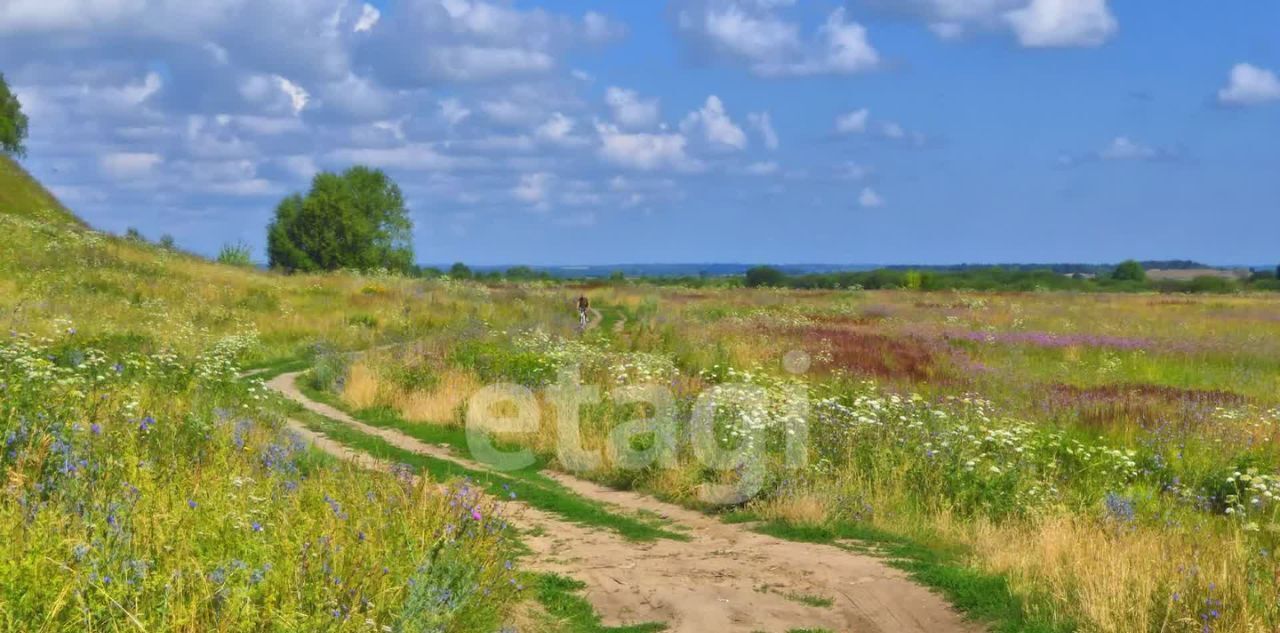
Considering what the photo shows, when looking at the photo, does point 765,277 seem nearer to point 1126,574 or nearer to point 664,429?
point 664,429

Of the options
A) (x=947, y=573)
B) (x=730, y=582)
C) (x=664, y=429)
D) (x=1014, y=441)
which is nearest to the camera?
(x=947, y=573)

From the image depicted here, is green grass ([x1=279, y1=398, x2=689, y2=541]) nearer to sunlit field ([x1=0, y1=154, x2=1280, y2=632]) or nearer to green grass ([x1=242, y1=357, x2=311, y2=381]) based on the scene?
sunlit field ([x1=0, y1=154, x2=1280, y2=632])

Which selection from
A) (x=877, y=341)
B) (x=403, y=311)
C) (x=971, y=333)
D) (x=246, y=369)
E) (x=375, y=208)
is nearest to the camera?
(x=246, y=369)

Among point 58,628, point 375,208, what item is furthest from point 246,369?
point 375,208

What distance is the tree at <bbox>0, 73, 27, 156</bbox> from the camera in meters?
71.5

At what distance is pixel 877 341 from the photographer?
2777 cm

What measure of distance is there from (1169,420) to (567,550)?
399 inches

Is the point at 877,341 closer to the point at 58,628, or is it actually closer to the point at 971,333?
the point at 971,333

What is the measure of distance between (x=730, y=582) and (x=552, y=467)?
5954 millimetres

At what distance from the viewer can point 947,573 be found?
8.20m

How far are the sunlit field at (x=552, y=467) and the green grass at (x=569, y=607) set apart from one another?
11 cm

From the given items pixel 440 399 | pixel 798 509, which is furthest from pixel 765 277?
pixel 798 509

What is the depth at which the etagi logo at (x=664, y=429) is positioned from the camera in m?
12.0

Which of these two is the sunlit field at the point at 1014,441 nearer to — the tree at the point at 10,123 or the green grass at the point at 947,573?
the green grass at the point at 947,573
